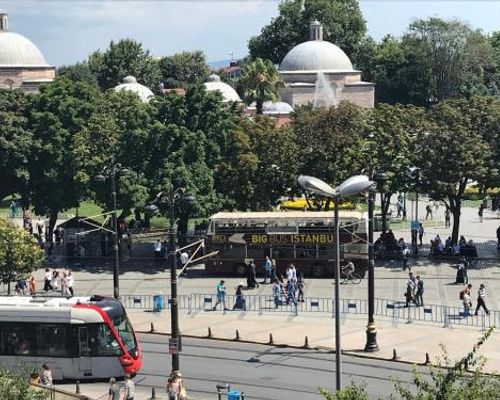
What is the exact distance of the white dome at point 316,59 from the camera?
362 ft

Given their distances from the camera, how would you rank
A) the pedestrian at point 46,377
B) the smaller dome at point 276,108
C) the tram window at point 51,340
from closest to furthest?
the pedestrian at point 46,377 → the tram window at point 51,340 → the smaller dome at point 276,108

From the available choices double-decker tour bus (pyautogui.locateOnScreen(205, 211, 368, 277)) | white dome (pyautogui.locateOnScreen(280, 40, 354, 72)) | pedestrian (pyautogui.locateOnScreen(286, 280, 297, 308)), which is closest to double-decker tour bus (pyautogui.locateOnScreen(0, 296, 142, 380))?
pedestrian (pyautogui.locateOnScreen(286, 280, 297, 308))

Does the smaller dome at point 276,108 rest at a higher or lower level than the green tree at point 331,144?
higher

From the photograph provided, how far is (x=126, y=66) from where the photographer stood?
13662 cm

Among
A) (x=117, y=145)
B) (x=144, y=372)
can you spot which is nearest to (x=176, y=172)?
(x=117, y=145)

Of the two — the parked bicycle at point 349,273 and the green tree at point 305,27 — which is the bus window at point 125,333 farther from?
the green tree at point 305,27

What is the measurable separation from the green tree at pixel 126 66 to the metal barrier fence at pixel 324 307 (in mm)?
92487

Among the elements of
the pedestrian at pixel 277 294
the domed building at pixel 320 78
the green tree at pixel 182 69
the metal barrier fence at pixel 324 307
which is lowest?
the metal barrier fence at pixel 324 307

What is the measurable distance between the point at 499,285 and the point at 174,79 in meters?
106

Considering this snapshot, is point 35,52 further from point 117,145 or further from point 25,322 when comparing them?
point 25,322

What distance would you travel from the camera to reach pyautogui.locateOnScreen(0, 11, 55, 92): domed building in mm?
98125

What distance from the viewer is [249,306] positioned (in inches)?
1710

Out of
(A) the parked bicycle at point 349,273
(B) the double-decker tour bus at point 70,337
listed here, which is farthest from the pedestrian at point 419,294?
(B) the double-decker tour bus at point 70,337

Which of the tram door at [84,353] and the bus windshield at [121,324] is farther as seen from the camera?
the bus windshield at [121,324]
